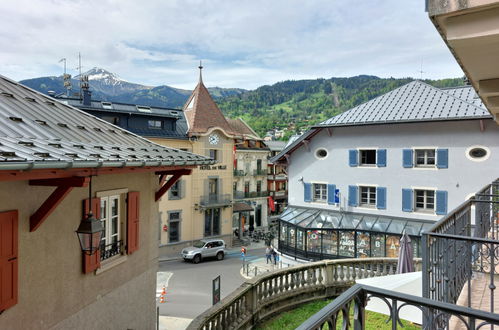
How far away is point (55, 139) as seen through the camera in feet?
17.7

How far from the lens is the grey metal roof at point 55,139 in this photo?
4.06m

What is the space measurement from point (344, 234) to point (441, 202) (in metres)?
5.68

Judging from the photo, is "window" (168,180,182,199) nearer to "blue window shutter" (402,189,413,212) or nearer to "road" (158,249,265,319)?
"road" (158,249,265,319)

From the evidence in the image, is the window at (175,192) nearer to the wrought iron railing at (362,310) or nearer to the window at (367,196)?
the window at (367,196)

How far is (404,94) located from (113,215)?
70.7 feet

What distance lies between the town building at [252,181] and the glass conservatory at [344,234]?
17599 millimetres

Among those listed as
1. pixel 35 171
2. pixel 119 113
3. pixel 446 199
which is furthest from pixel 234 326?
pixel 119 113

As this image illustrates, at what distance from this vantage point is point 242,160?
141 ft

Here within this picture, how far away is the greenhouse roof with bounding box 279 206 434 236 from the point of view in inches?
807

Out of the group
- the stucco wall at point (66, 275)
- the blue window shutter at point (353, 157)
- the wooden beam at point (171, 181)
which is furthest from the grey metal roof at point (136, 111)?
the stucco wall at point (66, 275)

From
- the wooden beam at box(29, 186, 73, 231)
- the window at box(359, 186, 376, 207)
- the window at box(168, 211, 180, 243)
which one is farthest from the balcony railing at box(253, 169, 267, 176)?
the wooden beam at box(29, 186, 73, 231)

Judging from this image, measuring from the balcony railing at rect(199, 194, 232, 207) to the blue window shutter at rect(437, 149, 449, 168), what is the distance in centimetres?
1958

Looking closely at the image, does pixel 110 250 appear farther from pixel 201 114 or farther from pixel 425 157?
pixel 201 114

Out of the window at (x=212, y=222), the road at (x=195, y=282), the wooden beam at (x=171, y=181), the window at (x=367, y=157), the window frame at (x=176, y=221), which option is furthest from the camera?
the window at (x=212, y=222)
